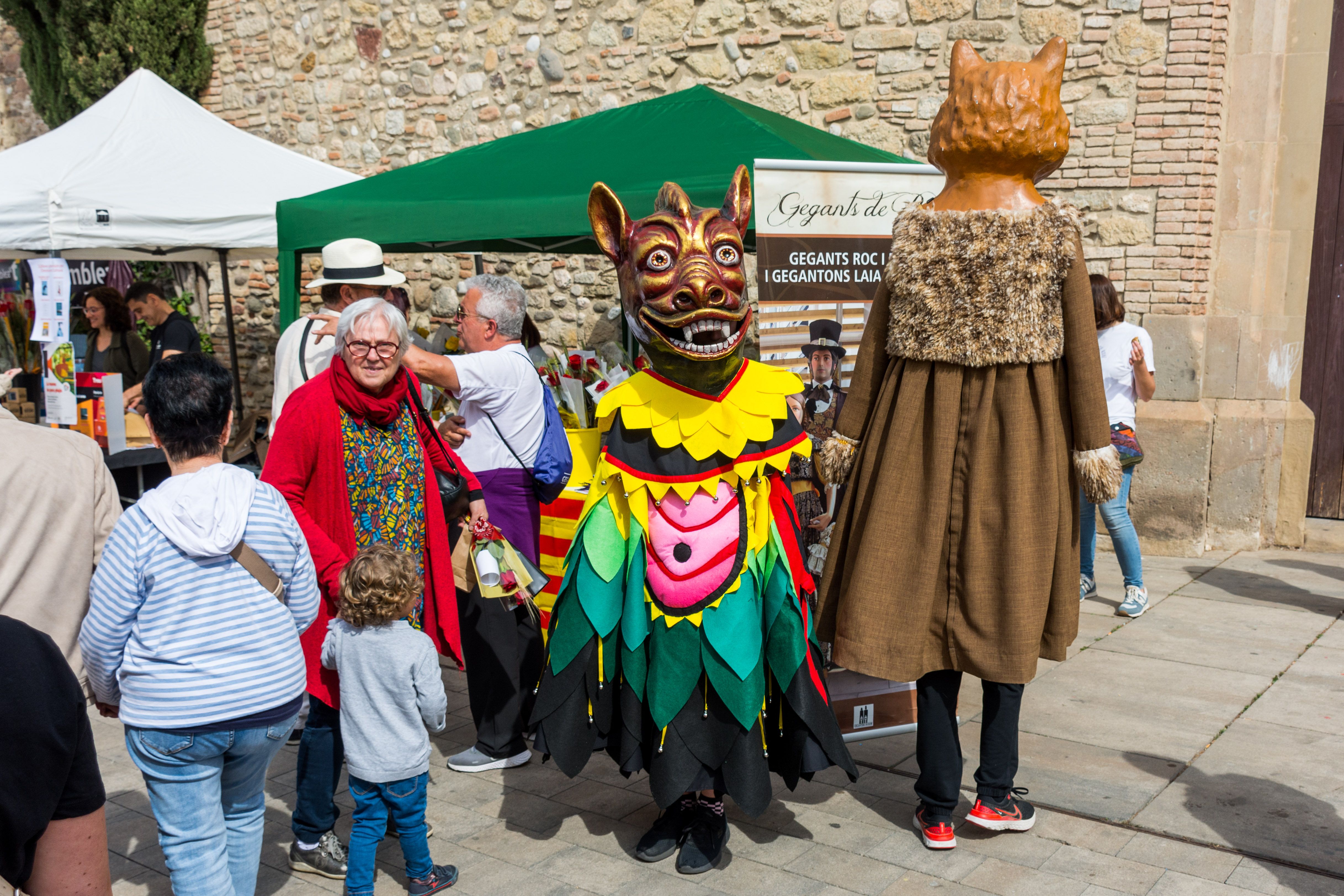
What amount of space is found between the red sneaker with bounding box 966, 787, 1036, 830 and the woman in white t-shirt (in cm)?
240

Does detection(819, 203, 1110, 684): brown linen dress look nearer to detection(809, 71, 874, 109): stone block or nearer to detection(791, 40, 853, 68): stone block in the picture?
detection(809, 71, 874, 109): stone block

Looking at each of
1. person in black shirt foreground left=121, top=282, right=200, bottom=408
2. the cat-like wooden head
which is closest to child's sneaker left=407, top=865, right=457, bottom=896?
the cat-like wooden head

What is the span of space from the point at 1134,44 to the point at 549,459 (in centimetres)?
518

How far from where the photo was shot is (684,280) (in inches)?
119

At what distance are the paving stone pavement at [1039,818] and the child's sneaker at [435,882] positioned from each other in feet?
0.11

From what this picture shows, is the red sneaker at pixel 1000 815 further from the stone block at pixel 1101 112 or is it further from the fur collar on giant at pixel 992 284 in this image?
the stone block at pixel 1101 112

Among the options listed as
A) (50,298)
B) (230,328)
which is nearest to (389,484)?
(50,298)

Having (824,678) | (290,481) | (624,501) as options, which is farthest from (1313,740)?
(290,481)

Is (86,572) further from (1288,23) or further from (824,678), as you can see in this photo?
(1288,23)

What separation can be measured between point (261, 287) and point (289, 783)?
9.22 metres

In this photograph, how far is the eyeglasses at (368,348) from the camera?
310 cm

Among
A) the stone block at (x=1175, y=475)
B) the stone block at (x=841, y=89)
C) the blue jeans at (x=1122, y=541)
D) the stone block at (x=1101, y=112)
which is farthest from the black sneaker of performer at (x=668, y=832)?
the stone block at (x=841, y=89)

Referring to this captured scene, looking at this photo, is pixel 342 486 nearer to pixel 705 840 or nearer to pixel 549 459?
pixel 549 459

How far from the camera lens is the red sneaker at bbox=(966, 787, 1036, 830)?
3.28m
